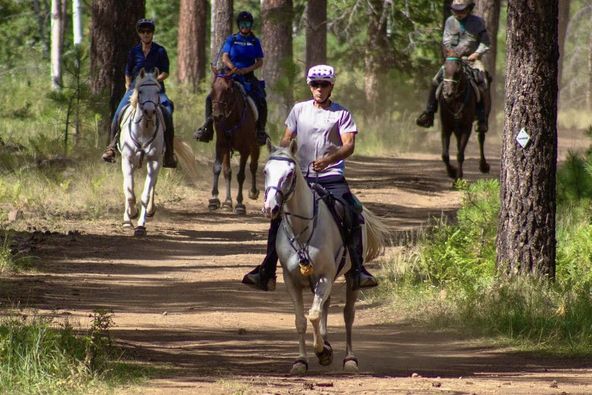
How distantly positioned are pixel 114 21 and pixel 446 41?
19.3 ft

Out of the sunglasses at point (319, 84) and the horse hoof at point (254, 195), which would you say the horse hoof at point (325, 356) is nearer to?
the sunglasses at point (319, 84)

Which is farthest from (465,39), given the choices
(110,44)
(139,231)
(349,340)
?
(349,340)

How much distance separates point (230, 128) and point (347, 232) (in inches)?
441

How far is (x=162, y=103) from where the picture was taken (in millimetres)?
19219

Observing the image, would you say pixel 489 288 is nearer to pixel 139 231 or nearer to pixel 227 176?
pixel 139 231

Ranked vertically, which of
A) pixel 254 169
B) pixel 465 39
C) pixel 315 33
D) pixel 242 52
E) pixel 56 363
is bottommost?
pixel 56 363

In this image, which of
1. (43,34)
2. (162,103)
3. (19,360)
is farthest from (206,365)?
(43,34)

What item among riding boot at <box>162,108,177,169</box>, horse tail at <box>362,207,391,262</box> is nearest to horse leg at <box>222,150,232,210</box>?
riding boot at <box>162,108,177,169</box>

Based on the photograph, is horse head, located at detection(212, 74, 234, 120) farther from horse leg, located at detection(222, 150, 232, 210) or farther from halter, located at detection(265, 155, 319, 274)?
halter, located at detection(265, 155, 319, 274)

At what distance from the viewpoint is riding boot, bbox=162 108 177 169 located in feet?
62.7

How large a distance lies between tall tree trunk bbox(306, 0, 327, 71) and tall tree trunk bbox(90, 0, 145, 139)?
8.66 meters

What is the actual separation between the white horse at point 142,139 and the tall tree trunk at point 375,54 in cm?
1745

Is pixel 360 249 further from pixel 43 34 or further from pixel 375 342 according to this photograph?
pixel 43 34

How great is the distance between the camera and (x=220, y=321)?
1294 cm
